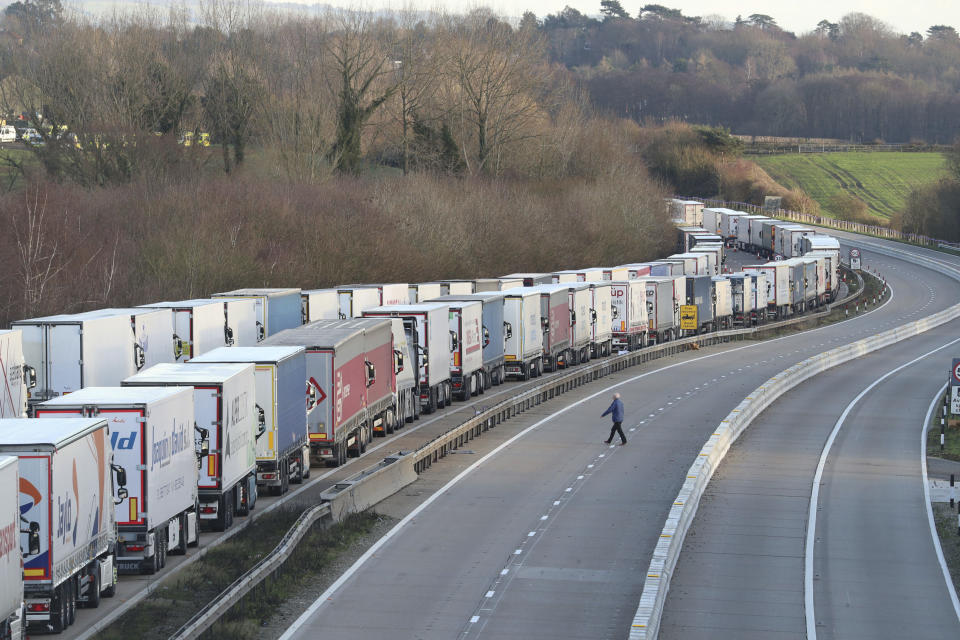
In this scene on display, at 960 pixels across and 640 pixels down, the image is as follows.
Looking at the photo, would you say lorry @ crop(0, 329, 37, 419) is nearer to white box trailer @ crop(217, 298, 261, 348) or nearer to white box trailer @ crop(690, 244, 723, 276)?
white box trailer @ crop(217, 298, 261, 348)

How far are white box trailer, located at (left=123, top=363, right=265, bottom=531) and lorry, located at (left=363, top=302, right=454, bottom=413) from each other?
14080mm

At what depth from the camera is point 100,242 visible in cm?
5909

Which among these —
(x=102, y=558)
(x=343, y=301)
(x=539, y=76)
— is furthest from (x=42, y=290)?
(x=539, y=76)

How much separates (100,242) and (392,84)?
5094cm

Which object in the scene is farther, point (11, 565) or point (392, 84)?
point (392, 84)

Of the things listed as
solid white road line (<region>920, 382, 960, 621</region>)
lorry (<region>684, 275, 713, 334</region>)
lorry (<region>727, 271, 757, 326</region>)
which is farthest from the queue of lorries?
lorry (<region>727, 271, 757, 326</region>)

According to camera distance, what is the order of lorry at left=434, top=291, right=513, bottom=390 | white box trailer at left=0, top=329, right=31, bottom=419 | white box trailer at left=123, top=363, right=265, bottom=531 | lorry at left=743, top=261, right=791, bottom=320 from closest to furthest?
white box trailer at left=123, top=363, right=265, bottom=531
white box trailer at left=0, top=329, right=31, bottom=419
lorry at left=434, top=291, right=513, bottom=390
lorry at left=743, top=261, right=791, bottom=320

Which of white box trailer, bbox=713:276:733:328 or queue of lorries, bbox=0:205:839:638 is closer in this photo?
queue of lorries, bbox=0:205:839:638

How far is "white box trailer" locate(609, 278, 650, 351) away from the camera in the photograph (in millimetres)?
62312

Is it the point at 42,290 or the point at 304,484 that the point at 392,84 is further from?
the point at 304,484

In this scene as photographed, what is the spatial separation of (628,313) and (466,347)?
19.4m

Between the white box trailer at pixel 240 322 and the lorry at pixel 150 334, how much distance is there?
2894 millimetres

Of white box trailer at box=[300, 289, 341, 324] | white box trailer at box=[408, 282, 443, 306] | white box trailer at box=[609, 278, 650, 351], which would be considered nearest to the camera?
white box trailer at box=[300, 289, 341, 324]

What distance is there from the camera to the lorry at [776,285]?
8383 cm
